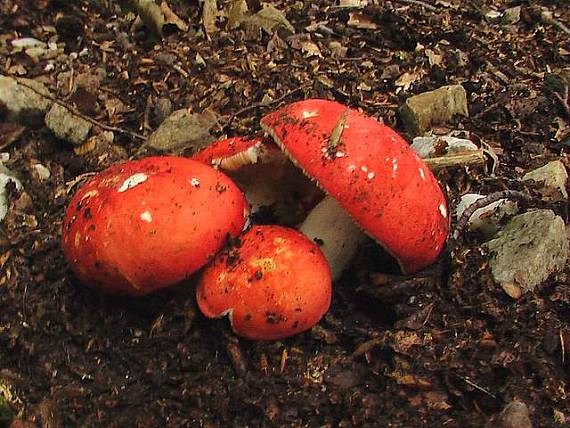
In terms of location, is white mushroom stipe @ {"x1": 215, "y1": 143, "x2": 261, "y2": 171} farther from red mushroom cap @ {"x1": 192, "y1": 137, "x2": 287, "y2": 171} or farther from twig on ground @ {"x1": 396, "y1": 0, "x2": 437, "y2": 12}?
twig on ground @ {"x1": 396, "y1": 0, "x2": 437, "y2": 12}

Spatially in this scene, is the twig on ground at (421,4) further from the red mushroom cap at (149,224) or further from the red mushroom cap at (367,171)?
the red mushroom cap at (149,224)

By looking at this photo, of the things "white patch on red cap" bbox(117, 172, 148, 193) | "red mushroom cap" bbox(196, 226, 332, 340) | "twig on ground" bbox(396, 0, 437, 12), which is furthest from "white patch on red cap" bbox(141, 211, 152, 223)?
"twig on ground" bbox(396, 0, 437, 12)

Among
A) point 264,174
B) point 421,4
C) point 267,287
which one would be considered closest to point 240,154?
point 264,174

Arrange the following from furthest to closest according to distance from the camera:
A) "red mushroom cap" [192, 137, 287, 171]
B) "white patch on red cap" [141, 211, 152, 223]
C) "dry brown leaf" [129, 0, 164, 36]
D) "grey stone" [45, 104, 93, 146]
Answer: "dry brown leaf" [129, 0, 164, 36], "grey stone" [45, 104, 93, 146], "red mushroom cap" [192, 137, 287, 171], "white patch on red cap" [141, 211, 152, 223]

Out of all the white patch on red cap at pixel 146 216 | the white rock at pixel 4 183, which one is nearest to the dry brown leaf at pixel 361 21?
the white rock at pixel 4 183

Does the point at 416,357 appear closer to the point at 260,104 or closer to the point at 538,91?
the point at 260,104

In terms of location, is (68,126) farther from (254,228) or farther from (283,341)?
(283,341)
